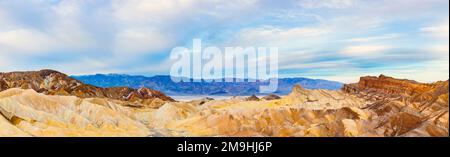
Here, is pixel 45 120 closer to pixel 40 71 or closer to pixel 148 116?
pixel 148 116

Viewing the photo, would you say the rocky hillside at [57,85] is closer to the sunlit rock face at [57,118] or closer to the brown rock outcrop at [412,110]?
the sunlit rock face at [57,118]

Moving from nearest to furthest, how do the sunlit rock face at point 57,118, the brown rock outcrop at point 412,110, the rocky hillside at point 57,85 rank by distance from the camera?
the brown rock outcrop at point 412,110 → the sunlit rock face at point 57,118 → the rocky hillside at point 57,85

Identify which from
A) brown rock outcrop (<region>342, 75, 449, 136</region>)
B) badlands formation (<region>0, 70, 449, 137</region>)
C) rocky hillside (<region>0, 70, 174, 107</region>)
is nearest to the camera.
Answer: brown rock outcrop (<region>342, 75, 449, 136</region>)

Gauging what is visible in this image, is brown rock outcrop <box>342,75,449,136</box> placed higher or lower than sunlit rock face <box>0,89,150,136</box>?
higher

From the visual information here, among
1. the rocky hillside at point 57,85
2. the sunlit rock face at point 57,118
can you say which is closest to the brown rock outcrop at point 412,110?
the sunlit rock face at point 57,118

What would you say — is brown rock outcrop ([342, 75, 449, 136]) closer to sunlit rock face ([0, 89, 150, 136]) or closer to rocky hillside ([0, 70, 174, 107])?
sunlit rock face ([0, 89, 150, 136])

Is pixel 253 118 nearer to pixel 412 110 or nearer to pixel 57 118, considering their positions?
pixel 412 110

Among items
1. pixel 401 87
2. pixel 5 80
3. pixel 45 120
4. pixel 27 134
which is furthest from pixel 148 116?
pixel 5 80

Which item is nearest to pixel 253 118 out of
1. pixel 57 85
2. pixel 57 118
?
pixel 57 118

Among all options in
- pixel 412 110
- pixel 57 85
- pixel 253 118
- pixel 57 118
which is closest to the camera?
pixel 412 110

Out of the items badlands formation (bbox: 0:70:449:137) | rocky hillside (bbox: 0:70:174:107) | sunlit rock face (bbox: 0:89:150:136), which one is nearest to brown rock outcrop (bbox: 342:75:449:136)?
badlands formation (bbox: 0:70:449:137)

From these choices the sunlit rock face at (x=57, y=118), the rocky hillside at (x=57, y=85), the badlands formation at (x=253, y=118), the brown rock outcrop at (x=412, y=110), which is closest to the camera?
the brown rock outcrop at (x=412, y=110)

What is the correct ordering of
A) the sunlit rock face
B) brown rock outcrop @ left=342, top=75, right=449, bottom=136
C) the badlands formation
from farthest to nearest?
the sunlit rock face < the badlands formation < brown rock outcrop @ left=342, top=75, right=449, bottom=136
